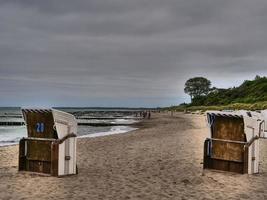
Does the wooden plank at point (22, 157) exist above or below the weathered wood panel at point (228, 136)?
below

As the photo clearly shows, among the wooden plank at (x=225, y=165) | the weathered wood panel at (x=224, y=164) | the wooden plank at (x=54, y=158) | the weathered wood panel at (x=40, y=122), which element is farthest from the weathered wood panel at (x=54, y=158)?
the wooden plank at (x=225, y=165)

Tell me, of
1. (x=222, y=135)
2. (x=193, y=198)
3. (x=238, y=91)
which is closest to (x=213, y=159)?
(x=222, y=135)

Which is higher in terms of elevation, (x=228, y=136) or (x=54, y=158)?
(x=228, y=136)

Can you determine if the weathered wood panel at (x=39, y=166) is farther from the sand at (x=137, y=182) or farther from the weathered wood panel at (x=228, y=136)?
the weathered wood panel at (x=228, y=136)

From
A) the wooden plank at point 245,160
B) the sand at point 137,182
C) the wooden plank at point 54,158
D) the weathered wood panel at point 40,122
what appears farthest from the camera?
the wooden plank at point 245,160

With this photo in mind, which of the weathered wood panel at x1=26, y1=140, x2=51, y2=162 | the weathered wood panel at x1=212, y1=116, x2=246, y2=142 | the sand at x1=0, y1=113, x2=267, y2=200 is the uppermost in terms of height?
the weathered wood panel at x1=212, y1=116, x2=246, y2=142

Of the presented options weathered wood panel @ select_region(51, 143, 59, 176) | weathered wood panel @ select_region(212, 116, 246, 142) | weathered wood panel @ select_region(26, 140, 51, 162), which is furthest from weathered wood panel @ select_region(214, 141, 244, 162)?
weathered wood panel @ select_region(26, 140, 51, 162)

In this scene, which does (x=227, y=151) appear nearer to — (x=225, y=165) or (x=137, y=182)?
(x=225, y=165)

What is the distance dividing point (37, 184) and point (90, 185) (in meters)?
1.30

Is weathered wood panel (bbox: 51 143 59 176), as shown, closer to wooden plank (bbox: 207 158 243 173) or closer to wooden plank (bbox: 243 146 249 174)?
wooden plank (bbox: 207 158 243 173)

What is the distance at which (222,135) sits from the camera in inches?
473

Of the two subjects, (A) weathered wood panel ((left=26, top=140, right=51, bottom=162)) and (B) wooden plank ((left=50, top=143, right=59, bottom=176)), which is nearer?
(B) wooden plank ((left=50, top=143, right=59, bottom=176))

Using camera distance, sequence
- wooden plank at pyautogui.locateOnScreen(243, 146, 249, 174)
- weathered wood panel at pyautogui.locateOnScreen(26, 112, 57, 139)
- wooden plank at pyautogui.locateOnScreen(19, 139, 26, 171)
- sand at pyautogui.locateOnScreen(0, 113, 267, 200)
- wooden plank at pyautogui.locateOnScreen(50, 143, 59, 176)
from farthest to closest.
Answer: wooden plank at pyautogui.locateOnScreen(19, 139, 26, 171), wooden plank at pyautogui.locateOnScreen(243, 146, 249, 174), weathered wood panel at pyautogui.locateOnScreen(26, 112, 57, 139), wooden plank at pyautogui.locateOnScreen(50, 143, 59, 176), sand at pyautogui.locateOnScreen(0, 113, 267, 200)

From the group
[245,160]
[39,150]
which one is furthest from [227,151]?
[39,150]
